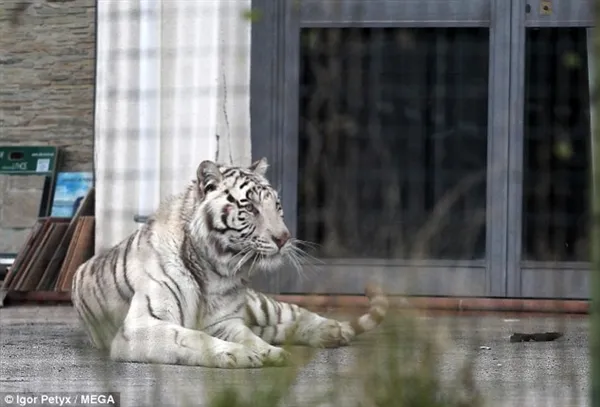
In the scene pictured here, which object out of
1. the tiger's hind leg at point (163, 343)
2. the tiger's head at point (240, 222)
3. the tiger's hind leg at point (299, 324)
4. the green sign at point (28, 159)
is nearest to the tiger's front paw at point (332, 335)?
the tiger's hind leg at point (299, 324)

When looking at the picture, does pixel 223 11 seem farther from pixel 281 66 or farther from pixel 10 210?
pixel 10 210

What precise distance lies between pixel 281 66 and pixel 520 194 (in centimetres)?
163

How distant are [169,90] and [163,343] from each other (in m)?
2.66

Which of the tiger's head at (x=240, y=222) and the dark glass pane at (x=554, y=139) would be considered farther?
the dark glass pane at (x=554, y=139)

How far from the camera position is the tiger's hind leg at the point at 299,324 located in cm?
614

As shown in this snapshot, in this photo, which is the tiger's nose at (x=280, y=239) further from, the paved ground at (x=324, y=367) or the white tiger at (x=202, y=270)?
the paved ground at (x=324, y=367)

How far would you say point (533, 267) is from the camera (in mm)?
8023

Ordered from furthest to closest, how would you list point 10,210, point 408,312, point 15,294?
point 10,210
point 15,294
point 408,312

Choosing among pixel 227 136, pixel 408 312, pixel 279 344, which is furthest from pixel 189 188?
pixel 408 312

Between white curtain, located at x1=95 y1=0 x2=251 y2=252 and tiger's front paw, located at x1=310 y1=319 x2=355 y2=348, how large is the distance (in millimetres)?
1974

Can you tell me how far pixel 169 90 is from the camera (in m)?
7.97

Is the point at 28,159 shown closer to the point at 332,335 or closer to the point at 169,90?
the point at 169,90

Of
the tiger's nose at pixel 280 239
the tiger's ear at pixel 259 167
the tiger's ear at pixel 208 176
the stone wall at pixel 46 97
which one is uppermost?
the stone wall at pixel 46 97

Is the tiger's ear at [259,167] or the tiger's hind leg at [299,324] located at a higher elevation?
the tiger's ear at [259,167]
